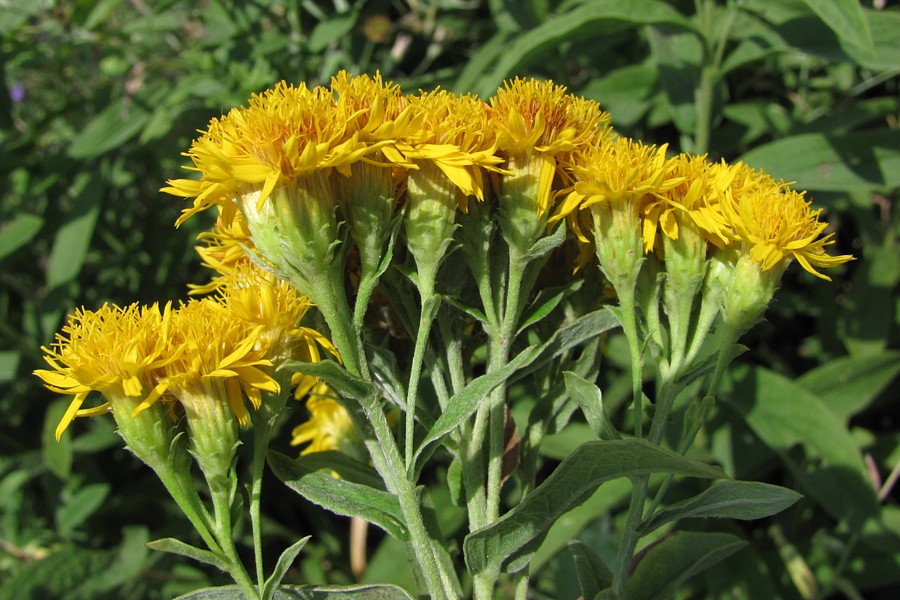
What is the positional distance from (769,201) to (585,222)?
1.03 ft

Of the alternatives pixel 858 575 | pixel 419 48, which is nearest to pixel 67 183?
pixel 419 48

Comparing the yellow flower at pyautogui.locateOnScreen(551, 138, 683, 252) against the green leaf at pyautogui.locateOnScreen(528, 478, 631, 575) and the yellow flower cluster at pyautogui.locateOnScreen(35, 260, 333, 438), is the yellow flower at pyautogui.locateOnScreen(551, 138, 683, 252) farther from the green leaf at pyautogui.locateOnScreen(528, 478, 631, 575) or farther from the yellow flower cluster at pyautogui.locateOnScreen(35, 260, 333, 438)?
the green leaf at pyautogui.locateOnScreen(528, 478, 631, 575)

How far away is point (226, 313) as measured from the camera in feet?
4.46

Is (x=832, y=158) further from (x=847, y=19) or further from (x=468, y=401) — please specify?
(x=468, y=401)

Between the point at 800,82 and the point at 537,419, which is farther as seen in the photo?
the point at 800,82

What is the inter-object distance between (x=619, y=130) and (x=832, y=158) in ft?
2.46

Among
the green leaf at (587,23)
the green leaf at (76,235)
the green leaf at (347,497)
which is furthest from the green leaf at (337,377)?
the green leaf at (76,235)

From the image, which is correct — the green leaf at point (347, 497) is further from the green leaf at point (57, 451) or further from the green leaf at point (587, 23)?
the green leaf at point (57, 451)

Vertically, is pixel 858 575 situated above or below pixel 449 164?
below

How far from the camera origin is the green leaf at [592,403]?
4.47 ft

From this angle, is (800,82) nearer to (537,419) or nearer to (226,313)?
(537,419)

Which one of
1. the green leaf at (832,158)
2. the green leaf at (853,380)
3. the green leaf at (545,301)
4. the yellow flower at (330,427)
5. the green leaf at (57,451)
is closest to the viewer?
the green leaf at (545,301)

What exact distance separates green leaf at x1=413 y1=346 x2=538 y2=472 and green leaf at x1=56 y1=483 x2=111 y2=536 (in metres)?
2.18

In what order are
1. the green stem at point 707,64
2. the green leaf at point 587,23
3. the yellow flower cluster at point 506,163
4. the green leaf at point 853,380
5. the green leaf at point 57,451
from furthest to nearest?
the green leaf at point 57,451 → the green leaf at point 853,380 → the green stem at point 707,64 → the green leaf at point 587,23 → the yellow flower cluster at point 506,163
